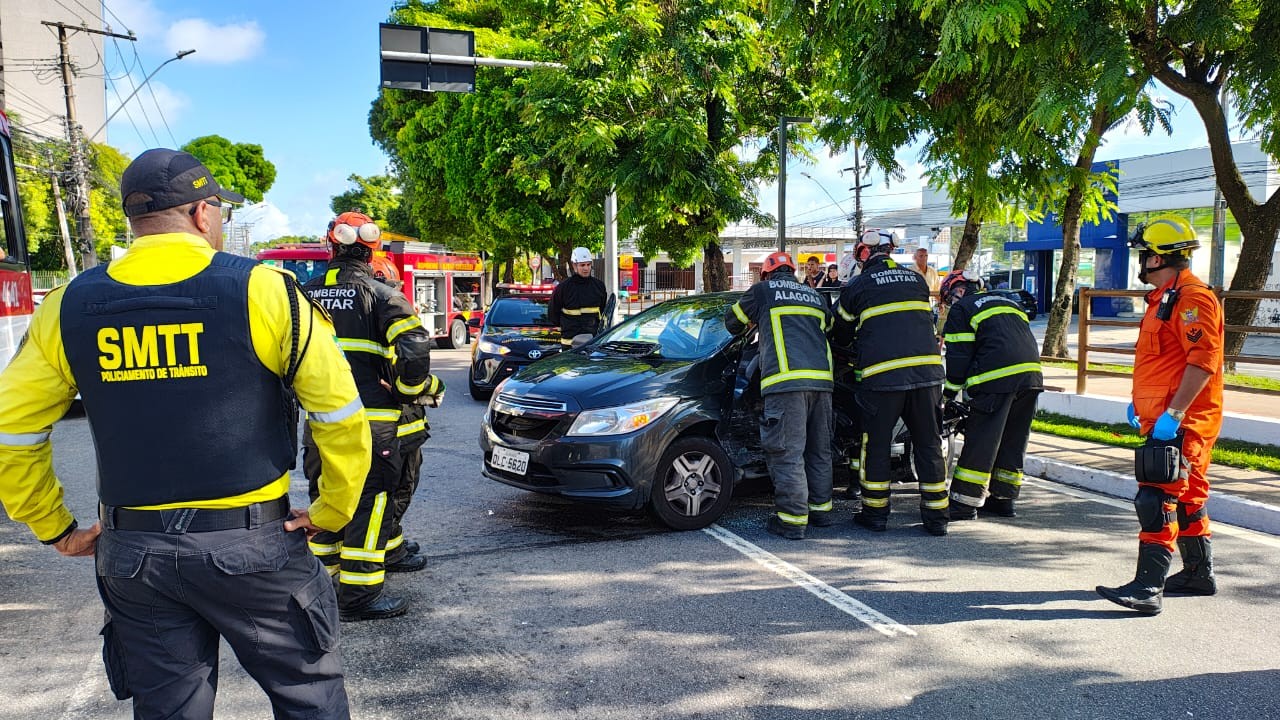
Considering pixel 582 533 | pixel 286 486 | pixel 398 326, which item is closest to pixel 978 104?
pixel 582 533

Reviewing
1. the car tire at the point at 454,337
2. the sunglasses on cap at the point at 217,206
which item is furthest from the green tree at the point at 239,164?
the sunglasses on cap at the point at 217,206

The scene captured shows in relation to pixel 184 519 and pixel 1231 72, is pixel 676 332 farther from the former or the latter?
pixel 1231 72

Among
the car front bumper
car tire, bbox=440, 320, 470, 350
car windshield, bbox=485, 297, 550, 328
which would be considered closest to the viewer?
the car front bumper

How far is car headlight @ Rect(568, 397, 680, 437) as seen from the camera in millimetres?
5281

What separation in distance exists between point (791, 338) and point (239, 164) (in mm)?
74191

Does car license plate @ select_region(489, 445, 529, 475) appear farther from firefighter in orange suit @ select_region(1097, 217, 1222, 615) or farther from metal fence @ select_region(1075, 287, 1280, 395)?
metal fence @ select_region(1075, 287, 1280, 395)

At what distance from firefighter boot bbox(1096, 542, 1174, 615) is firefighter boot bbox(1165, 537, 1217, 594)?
0.31m

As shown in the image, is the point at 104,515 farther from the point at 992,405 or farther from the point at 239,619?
the point at 992,405

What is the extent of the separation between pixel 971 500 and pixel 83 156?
31506 mm

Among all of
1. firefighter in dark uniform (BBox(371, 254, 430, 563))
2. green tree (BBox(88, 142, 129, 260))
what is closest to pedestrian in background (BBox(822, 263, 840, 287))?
firefighter in dark uniform (BBox(371, 254, 430, 563))

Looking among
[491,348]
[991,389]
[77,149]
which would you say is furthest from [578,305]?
[77,149]

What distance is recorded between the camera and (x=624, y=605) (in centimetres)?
434

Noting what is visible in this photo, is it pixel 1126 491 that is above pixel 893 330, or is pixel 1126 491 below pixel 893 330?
below

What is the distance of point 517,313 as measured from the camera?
12852 millimetres
